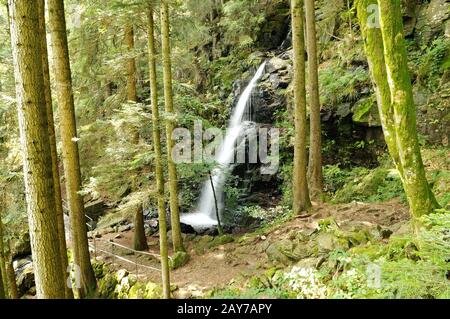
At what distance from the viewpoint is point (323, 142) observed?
12117 millimetres

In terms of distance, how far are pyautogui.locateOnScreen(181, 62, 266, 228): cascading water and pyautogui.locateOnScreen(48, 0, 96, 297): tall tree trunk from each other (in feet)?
16.7

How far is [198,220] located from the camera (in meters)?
13.3

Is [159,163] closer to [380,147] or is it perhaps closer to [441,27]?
[380,147]

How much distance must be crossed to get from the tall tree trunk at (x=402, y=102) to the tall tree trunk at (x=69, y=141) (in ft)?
19.7

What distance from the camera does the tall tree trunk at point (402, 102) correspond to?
457cm

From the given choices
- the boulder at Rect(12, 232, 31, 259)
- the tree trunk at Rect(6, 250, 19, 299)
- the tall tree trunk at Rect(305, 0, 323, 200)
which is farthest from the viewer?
the boulder at Rect(12, 232, 31, 259)

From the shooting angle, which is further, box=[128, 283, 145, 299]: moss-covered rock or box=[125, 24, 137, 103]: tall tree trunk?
box=[125, 24, 137, 103]: tall tree trunk

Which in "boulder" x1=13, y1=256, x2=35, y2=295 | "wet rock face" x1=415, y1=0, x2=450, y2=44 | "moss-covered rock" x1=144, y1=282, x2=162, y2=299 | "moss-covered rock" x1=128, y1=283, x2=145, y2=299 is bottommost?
"boulder" x1=13, y1=256, x2=35, y2=295

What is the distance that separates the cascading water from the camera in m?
13.3

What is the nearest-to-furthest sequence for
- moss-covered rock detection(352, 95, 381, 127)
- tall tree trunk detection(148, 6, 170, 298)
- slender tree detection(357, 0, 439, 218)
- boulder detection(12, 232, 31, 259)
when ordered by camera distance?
slender tree detection(357, 0, 439, 218)
tall tree trunk detection(148, 6, 170, 298)
moss-covered rock detection(352, 95, 381, 127)
boulder detection(12, 232, 31, 259)

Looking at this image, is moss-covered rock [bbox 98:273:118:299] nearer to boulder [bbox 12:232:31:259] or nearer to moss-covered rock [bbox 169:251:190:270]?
moss-covered rock [bbox 169:251:190:270]

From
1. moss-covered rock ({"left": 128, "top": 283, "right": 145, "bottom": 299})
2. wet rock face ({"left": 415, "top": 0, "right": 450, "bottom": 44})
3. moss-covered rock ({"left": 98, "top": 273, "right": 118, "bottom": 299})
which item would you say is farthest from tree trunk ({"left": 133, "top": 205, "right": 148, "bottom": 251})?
wet rock face ({"left": 415, "top": 0, "right": 450, "bottom": 44})

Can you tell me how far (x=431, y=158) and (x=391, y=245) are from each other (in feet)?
15.4

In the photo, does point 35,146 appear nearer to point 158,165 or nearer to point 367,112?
point 158,165
